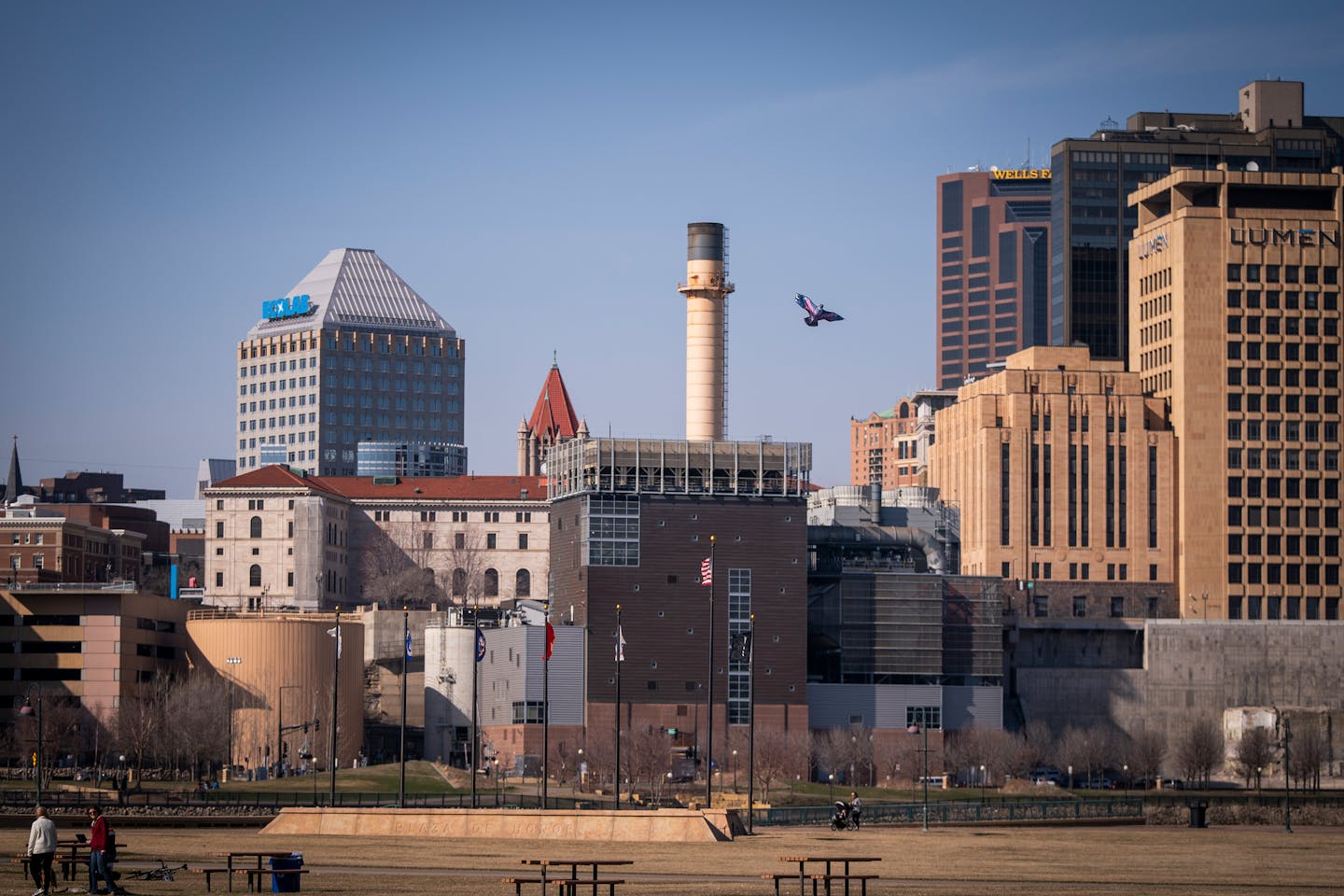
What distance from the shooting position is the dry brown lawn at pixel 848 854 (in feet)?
223

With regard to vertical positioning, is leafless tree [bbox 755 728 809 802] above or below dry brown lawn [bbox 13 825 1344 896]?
below

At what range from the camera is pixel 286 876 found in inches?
2509

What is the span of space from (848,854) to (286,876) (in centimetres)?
2708

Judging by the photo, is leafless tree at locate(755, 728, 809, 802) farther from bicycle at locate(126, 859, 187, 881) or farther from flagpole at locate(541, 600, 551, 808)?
bicycle at locate(126, 859, 187, 881)

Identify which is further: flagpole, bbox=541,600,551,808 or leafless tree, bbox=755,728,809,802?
leafless tree, bbox=755,728,809,802

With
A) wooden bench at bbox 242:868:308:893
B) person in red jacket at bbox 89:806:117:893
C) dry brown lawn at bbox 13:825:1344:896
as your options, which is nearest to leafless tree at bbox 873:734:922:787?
dry brown lawn at bbox 13:825:1344:896

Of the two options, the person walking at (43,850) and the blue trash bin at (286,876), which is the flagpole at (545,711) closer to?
the blue trash bin at (286,876)

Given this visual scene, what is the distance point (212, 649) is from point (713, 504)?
44.0 meters

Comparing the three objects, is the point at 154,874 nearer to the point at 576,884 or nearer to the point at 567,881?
the point at 567,881

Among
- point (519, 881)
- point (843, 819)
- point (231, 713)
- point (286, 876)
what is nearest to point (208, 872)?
point (286, 876)

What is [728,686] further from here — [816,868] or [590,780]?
[816,868]

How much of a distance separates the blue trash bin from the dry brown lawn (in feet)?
2.17

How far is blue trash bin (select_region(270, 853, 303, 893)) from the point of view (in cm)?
6356

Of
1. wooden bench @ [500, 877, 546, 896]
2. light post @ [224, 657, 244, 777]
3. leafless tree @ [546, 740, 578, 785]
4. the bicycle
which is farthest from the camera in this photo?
leafless tree @ [546, 740, 578, 785]
